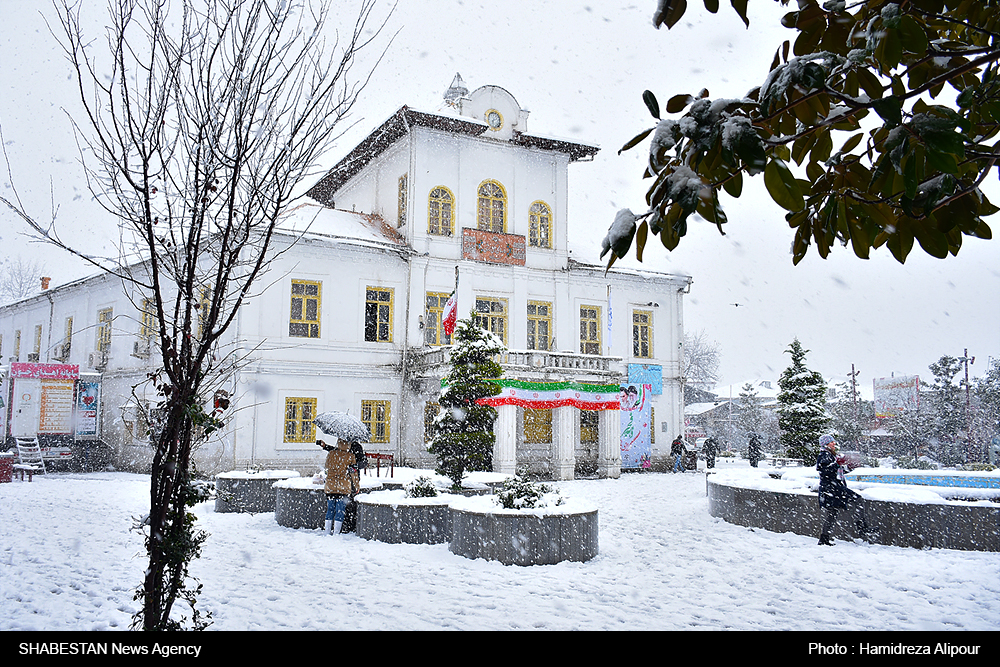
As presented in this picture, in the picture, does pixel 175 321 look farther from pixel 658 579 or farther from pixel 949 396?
pixel 949 396

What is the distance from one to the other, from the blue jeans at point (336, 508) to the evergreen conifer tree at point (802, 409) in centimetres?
1920

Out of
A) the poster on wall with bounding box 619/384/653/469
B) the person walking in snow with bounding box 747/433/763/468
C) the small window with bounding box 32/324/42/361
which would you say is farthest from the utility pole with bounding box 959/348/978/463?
the small window with bounding box 32/324/42/361

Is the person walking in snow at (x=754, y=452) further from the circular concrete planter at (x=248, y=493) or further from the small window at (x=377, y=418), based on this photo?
the circular concrete planter at (x=248, y=493)

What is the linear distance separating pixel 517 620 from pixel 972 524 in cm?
803

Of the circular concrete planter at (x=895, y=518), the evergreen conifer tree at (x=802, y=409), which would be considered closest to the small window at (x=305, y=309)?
the circular concrete planter at (x=895, y=518)

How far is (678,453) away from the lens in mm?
29641

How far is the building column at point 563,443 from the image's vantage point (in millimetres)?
24781

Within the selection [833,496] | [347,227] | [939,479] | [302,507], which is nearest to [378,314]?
[347,227]

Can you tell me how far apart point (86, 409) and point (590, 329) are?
19.8 metres

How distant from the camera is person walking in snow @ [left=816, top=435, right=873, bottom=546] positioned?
11141mm

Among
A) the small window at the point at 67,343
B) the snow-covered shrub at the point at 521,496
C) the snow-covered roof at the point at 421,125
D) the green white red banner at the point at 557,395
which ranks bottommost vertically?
the snow-covered shrub at the point at 521,496

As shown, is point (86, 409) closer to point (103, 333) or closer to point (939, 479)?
point (103, 333)

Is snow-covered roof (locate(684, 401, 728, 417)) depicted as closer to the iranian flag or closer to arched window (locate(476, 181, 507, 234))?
arched window (locate(476, 181, 507, 234))

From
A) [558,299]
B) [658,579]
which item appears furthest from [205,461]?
[658,579]
